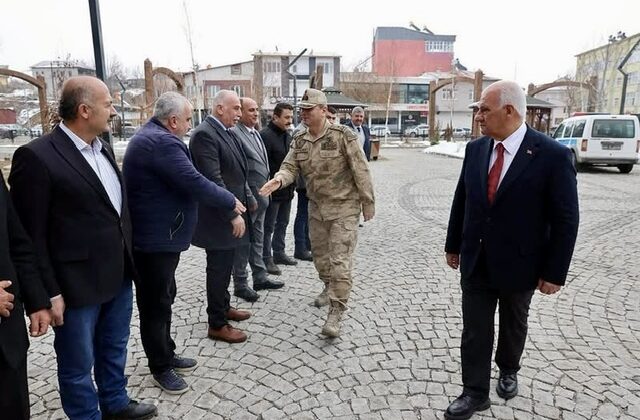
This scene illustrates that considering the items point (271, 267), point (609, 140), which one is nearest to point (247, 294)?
point (271, 267)

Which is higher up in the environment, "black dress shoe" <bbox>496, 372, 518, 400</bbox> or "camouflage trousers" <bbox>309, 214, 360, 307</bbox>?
"camouflage trousers" <bbox>309, 214, 360, 307</bbox>

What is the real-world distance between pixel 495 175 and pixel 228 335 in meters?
2.41

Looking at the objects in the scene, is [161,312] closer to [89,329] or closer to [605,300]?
[89,329]

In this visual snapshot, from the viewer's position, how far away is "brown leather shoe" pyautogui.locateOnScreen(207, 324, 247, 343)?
145 inches

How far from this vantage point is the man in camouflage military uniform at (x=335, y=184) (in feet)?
12.5

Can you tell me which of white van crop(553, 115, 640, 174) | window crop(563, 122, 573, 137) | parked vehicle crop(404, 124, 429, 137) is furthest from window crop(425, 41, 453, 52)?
white van crop(553, 115, 640, 174)

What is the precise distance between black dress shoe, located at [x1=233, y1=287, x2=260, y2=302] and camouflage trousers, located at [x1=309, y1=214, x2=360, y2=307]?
3.14 feet

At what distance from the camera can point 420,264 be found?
5.77m

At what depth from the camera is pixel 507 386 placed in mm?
2914

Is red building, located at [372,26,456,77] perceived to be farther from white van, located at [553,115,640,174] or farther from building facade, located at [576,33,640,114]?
white van, located at [553,115,640,174]

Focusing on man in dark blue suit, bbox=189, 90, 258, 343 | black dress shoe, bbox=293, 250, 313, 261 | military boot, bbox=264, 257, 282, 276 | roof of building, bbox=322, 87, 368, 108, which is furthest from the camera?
roof of building, bbox=322, 87, 368, 108

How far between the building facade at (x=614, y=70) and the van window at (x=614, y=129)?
795cm

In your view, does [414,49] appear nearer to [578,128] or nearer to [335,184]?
[578,128]

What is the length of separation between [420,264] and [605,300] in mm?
2013
